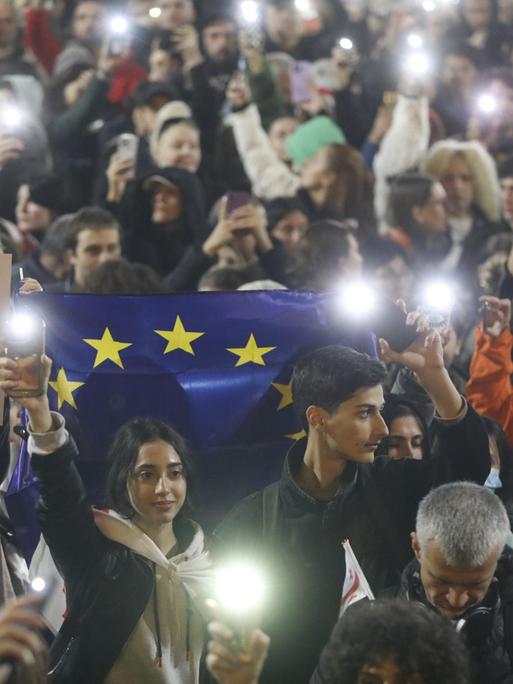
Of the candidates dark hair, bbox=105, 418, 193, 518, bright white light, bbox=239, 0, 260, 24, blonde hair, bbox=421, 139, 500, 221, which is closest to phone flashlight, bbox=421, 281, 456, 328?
dark hair, bbox=105, 418, 193, 518

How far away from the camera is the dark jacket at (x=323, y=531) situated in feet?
15.7

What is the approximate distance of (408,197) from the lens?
29.0ft

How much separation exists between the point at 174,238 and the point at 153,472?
3.46 m

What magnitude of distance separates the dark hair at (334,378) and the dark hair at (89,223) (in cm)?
252

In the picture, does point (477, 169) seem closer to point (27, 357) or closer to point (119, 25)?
point (119, 25)

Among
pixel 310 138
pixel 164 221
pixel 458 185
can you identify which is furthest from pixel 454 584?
pixel 310 138

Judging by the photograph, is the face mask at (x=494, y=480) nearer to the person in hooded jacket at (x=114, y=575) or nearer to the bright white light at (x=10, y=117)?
the person in hooded jacket at (x=114, y=575)

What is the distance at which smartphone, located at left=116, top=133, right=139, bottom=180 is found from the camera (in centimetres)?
882

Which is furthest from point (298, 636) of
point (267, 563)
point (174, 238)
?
point (174, 238)

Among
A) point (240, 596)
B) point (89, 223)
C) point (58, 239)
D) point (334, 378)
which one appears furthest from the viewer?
point (58, 239)

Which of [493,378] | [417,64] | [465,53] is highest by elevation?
[465,53]

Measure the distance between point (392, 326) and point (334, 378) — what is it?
395mm

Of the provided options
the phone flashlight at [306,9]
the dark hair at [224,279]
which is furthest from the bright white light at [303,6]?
the dark hair at [224,279]

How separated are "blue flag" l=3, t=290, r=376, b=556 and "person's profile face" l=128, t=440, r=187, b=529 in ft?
1.07
